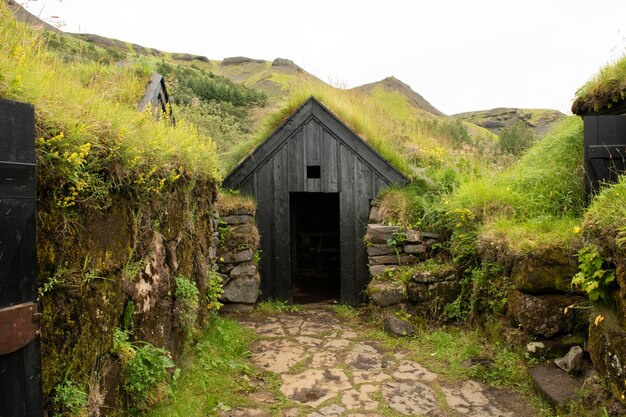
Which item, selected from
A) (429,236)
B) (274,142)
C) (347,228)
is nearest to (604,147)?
(429,236)

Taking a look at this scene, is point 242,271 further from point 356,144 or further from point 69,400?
point 69,400

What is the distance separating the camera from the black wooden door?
1714mm

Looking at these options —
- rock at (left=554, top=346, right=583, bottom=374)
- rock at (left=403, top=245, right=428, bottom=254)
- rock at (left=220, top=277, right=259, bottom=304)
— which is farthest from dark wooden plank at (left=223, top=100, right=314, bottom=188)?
rock at (left=554, top=346, right=583, bottom=374)

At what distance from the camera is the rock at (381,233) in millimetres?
7180

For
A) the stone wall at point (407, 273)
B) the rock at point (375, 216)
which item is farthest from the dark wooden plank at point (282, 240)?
the stone wall at point (407, 273)

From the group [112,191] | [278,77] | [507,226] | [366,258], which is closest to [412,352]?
[507,226]

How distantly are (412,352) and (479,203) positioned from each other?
→ 2374mm

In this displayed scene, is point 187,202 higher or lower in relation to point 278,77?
lower

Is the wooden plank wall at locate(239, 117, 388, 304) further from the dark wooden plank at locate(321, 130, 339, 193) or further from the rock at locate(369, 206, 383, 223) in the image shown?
the rock at locate(369, 206, 383, 223)

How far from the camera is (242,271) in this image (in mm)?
7602

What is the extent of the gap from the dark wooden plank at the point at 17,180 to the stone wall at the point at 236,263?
5.68 meters

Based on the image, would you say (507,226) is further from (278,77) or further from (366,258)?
(278,77)

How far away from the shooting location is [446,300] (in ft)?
20.8

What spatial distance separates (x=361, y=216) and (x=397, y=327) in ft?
8.22
